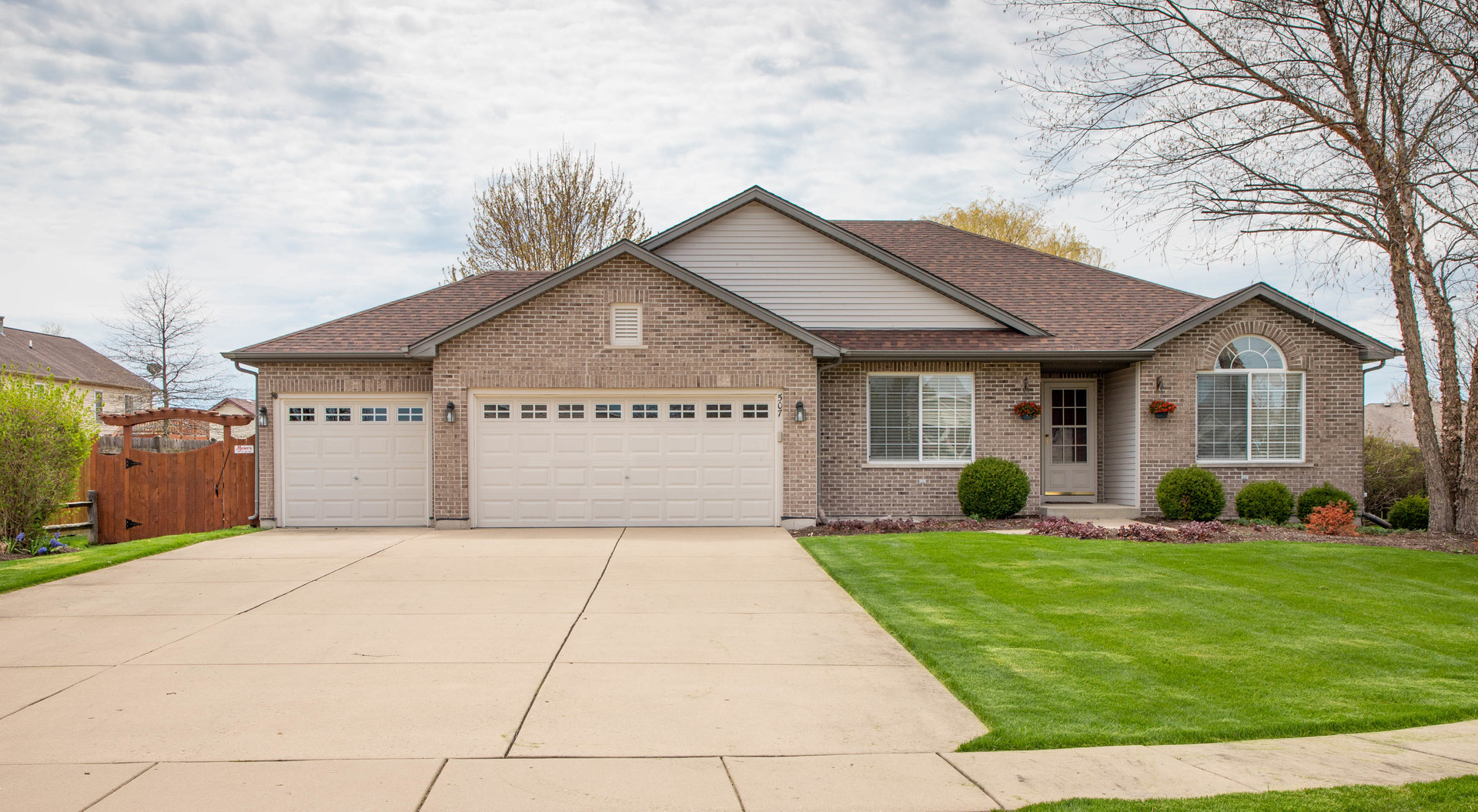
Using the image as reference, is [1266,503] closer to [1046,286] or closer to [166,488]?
[1046,286]

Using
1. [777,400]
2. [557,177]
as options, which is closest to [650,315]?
[777,400]

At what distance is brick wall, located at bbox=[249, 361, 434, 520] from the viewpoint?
14859 mm

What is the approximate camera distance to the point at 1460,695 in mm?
5805

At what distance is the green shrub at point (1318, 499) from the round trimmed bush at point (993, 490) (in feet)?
15.5

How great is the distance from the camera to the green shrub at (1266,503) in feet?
48.9

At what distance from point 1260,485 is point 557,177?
76.0 feet

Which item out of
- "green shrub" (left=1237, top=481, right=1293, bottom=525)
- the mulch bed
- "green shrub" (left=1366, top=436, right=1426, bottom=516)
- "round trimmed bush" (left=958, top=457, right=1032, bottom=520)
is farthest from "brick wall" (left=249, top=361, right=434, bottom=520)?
"green shrub" (left=1366, top=436, right=1426, bottom=516)

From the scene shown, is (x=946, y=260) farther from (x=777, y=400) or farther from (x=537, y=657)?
(x=537, y=657)

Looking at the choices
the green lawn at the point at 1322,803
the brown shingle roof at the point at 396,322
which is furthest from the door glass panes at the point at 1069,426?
the green lawn at the point at 1322,803

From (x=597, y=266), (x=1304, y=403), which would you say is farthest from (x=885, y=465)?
(x=1304, y=403)

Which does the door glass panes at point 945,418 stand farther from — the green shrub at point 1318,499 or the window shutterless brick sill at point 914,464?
the green shrub at point 1318,499

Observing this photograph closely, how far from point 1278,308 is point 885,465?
7.57 meters

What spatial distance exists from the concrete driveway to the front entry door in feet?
27.7

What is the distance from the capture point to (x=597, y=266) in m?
14.3
